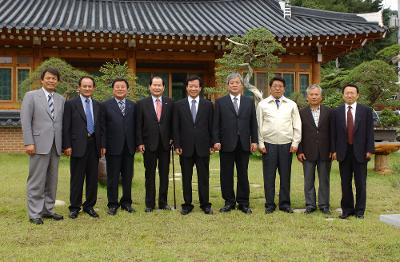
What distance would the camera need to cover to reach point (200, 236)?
15.8 ft

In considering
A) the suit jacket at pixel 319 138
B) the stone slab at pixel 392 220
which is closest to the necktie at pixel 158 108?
the suit jacket at pixel 319 138

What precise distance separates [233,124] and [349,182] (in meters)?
1.59

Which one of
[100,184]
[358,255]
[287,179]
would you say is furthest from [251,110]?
[100,184]

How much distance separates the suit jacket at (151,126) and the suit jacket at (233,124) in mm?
615

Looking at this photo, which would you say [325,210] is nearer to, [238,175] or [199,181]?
[238,175]

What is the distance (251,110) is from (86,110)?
6.75ft

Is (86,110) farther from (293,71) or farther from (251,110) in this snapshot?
(293,71)

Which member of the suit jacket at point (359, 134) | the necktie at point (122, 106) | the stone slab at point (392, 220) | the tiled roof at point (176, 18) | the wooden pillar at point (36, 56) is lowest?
the stone slab at point (392, 220)

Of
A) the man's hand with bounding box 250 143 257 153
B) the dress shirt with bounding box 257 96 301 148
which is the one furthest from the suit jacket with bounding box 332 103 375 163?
the man's hand with bounding box 250 143 257 153

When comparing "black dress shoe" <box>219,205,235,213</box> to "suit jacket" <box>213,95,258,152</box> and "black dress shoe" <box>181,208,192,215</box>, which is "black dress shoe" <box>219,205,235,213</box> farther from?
→ "suit jacket" <box>213,95,258,152</box>

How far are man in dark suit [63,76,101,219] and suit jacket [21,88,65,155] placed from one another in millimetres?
173

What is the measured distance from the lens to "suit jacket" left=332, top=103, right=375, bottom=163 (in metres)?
5.68

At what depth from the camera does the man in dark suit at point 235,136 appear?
5.97 m

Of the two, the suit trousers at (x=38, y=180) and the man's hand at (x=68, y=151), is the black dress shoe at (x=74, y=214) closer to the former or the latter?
the suit trousers at (x=38, y=180)
